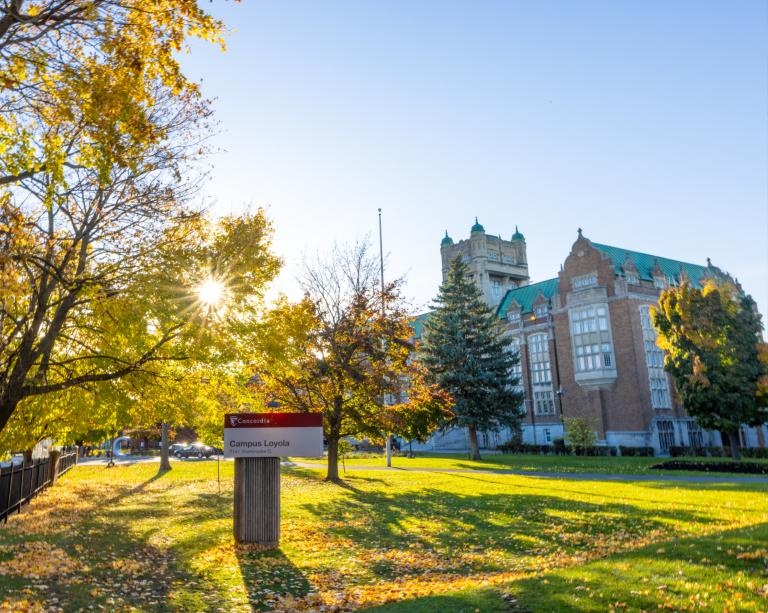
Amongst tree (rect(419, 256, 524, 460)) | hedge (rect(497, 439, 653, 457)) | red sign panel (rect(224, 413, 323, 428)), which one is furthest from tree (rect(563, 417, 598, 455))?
red sign panel (rect(224, 413, 323, 428))

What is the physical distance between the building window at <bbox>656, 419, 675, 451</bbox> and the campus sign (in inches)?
1653

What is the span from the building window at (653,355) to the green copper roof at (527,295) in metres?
10.9

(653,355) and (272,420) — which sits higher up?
(653,355)

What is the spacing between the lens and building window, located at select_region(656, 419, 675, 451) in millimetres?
45281

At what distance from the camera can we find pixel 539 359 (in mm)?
55406

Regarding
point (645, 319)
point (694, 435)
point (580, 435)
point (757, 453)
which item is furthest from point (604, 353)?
point (757, 453)

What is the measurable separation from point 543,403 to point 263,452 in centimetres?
4725

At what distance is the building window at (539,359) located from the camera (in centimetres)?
5469

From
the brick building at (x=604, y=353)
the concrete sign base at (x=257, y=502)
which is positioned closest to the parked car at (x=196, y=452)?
the brick building at (x=604, y=353)

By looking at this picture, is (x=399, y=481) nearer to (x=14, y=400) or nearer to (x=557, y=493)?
(x=557, y=493)

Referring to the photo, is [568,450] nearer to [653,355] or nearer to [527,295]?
[653,355]

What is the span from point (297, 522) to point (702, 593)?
32.3 ft

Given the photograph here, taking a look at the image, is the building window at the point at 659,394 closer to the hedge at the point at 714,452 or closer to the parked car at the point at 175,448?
the hedge at the point at 714,452

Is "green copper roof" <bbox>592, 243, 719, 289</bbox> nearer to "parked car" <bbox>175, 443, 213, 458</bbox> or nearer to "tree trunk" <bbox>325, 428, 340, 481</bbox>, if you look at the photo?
"tree trunk" <bbox>325, 428, 340, 481</bbox>
